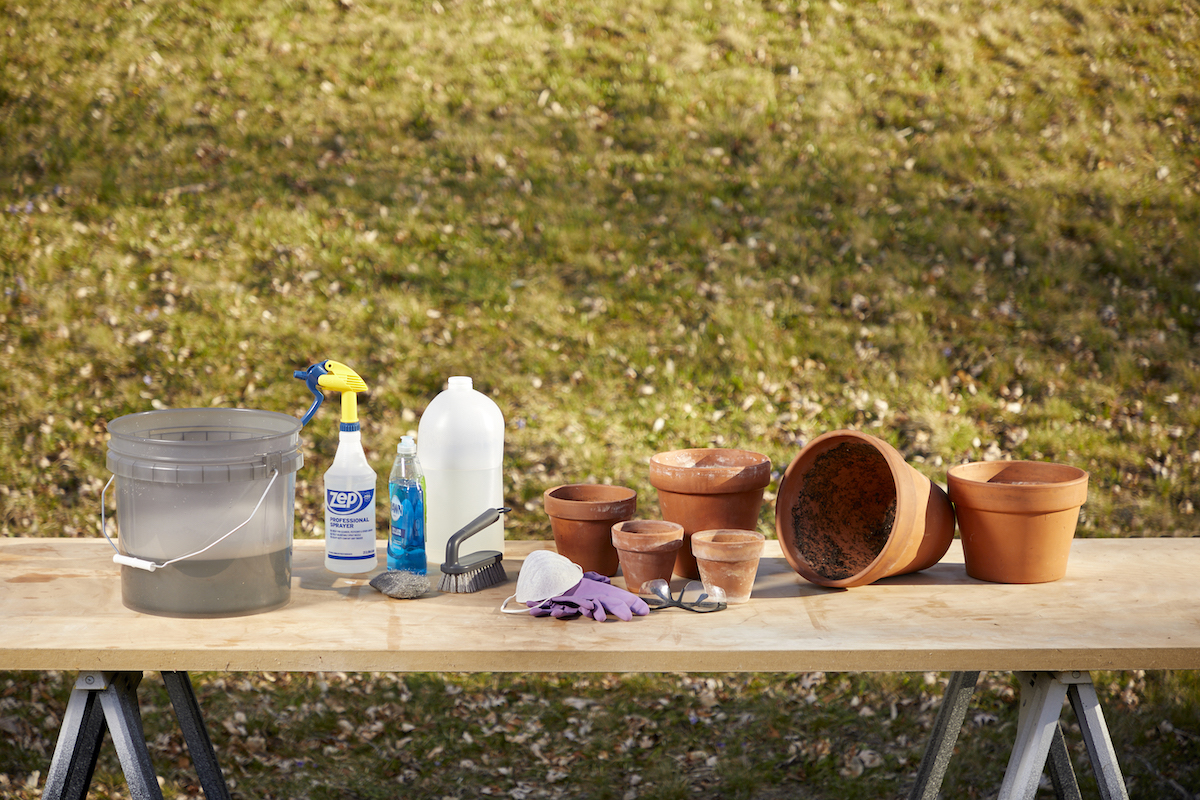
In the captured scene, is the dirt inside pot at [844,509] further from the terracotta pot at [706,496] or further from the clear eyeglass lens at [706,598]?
the clear eyeglass lens at [706,598]

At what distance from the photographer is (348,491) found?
1.90m

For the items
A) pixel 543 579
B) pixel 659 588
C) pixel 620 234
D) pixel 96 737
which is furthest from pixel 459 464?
pixel 620 234

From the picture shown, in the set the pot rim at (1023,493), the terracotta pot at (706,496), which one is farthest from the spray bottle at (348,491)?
the pot rim at (1023,493)

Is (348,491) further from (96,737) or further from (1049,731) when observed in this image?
(1049,731)

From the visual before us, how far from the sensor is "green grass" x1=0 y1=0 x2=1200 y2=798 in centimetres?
405

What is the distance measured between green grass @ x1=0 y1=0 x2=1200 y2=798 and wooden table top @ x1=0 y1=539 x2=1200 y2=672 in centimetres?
180

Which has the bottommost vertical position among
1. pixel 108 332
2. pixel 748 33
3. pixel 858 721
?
pixel 858 721

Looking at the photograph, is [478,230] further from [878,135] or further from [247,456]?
[247,456]

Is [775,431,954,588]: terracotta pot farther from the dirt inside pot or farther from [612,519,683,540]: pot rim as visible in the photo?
[612,519,683,540]: pot rim

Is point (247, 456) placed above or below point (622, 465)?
above

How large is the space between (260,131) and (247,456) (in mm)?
3487

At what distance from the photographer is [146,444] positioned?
1.63 metres

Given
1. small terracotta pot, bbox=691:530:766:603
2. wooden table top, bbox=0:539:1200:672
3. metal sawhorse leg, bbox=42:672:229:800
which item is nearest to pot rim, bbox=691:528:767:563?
small terracotta pot, bbox=691:530:766:603

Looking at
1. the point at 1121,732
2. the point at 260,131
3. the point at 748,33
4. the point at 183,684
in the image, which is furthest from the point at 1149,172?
the point at 183,684
